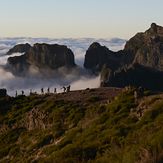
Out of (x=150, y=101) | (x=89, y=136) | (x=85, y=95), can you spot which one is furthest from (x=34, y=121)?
(x=150, y=101)

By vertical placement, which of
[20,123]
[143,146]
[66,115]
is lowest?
[20,123]

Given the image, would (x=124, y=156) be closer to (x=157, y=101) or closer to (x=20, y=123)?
(x=157, y=101)

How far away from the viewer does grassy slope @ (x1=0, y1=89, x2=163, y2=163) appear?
1606 centimetres

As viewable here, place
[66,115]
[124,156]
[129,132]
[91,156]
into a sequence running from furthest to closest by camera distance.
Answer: [66,115]
[129,132]
[91,156]
[124,156]

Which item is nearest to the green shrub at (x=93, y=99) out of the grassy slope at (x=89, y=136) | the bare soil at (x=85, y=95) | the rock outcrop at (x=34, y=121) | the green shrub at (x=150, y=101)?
the grassy slope at (x=89, y=136)

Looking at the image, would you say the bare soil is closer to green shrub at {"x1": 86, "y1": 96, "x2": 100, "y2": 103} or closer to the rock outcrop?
green shrub at {"x1": 86, "y1": 96, "x2": 100, "y2": 103}

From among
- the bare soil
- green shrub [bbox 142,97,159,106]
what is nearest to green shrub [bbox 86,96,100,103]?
the bare soil

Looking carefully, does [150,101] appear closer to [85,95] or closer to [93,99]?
[93,99]

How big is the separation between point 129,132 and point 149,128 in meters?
1.69

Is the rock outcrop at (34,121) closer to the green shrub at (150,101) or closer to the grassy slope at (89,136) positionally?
the grassy slope at (89,136)

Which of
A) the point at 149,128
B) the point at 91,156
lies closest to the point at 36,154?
the point at 91,156

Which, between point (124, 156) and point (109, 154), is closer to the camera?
point (124, 156)

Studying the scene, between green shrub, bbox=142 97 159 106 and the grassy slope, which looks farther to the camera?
green shrub, bbox=142 97 159 106

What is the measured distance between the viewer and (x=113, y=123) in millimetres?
23375
